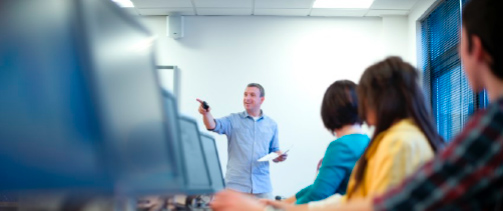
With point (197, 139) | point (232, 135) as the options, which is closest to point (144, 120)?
point (197, 139)

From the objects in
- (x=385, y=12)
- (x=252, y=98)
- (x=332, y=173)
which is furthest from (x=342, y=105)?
(x=385, y=12)

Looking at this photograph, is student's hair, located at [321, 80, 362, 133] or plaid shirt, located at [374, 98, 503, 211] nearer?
plaid shirt, located at [374, 98, 503, 211]

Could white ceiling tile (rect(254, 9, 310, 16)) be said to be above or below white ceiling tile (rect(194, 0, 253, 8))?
below

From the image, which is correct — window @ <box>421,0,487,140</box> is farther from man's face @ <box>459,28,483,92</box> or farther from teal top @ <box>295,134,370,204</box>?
man's face @ <box>459,28,483,92</box>

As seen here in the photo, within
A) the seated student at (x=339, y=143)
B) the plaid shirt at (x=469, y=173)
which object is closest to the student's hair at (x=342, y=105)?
the seated student at (x=339, y=143)

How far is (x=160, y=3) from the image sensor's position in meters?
5.24

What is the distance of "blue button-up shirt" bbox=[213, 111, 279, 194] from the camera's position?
12.9 ft

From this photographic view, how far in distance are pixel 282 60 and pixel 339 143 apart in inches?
156

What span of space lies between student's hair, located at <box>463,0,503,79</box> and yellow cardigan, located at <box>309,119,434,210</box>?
0.93 feet

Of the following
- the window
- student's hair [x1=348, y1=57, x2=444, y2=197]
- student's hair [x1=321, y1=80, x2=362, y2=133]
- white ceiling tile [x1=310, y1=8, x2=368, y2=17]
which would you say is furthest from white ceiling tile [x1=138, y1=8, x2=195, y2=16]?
student's hair [x1=348, y1=57, x2=444, y2=197]

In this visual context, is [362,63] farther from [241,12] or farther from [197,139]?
[197,139]

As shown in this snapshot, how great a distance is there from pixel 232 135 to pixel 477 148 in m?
3.34

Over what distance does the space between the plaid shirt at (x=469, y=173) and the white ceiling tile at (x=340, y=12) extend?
481 centimetres

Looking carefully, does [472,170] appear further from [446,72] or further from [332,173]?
[446,72]
